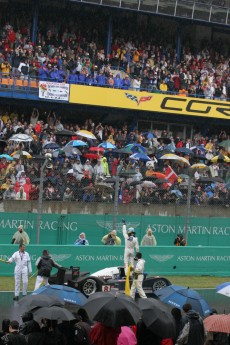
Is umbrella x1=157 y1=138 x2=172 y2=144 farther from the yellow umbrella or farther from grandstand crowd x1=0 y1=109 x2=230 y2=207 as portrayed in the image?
the yellow umbrella

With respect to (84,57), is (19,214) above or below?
below

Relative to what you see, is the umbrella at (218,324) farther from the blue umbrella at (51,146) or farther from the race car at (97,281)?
the blue umbrella at (51,146)

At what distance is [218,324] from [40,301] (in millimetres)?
2737

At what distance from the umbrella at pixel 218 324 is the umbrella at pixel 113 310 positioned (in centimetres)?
102

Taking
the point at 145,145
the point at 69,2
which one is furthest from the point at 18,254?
the point at 69,2

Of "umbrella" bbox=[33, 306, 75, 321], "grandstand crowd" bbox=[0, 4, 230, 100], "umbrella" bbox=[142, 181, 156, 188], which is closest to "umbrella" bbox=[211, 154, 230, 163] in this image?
"grandstand crowd" bbox=[0, 4, 230, 100]

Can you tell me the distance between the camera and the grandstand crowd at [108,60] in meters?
39.6

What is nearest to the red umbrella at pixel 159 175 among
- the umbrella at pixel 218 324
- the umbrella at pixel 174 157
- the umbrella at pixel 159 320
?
the umbrella at pixel 174 157

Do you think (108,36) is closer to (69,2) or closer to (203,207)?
(69,2)

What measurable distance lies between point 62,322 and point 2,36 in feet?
94.0

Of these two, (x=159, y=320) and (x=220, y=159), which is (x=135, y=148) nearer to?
(x=220, y=159)

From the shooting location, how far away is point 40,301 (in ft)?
46.9

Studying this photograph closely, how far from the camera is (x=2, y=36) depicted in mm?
40688

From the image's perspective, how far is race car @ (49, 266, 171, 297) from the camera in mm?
22391
